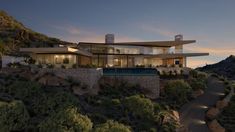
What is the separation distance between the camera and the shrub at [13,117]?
108ft

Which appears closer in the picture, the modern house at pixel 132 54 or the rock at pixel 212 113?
the rock at pixel 212 113

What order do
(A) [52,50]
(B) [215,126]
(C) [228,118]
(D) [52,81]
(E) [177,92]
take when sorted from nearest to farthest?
1. (B) [215,126]
2. (C) [228,118]
3. (D) [52,81]
4. (E) [177,92]
5. (A) [52,50]

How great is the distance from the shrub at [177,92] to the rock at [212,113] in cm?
477

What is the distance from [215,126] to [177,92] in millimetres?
10564

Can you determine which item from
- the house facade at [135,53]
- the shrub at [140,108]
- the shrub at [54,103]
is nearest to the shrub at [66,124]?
the shrub at [54,103]

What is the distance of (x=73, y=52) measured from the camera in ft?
192

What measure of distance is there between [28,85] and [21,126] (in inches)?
418

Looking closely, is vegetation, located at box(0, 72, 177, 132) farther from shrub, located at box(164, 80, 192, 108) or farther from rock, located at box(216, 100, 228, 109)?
rock, located at box(216, 100, 228, 109)

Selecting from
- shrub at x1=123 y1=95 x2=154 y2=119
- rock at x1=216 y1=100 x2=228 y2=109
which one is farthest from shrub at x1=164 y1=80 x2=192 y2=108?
shrub at x1=123 y1=95 x2=154 y2=119

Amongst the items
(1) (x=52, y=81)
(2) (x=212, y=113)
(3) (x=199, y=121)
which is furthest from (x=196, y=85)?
(1) (x=52, y=81)

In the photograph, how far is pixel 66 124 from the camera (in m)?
30.8

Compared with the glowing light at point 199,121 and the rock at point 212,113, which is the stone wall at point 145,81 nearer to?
the rock at point 212,113

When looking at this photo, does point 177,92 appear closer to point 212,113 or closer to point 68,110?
point 212,113

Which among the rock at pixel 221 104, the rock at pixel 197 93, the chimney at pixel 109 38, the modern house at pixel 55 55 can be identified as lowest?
the rock at pixel 221 104
